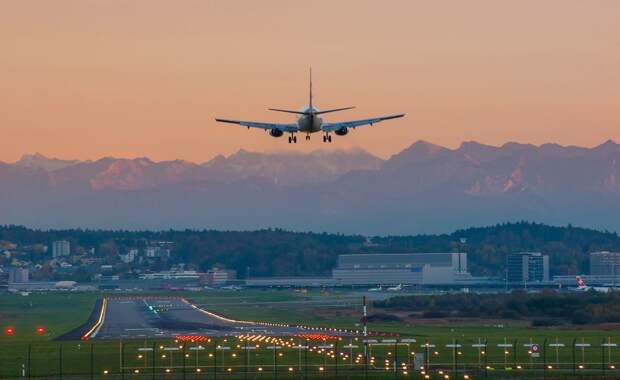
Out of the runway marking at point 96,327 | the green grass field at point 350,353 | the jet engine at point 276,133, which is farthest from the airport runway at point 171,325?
the jet engine at point 276,133

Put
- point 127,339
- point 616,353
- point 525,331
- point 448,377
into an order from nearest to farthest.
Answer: point 448,377 → point 616,353 → point 127,339 → point 525,331

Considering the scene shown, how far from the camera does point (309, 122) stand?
103m

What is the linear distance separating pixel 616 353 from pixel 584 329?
2989cm

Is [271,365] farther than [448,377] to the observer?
Yes

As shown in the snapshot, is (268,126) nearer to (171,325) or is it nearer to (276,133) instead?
(276,133)

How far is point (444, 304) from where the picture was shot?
171250mm

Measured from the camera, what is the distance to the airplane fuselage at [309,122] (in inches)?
4040

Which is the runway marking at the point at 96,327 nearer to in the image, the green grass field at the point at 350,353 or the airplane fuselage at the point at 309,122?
the green grass field at the point at 350,353

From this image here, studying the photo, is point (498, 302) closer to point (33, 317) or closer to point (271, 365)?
Answer: point (33, 317)

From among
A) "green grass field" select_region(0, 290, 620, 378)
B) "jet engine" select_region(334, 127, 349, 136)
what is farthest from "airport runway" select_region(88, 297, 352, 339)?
"jet engine" select_region(334, 127, 349, 136)

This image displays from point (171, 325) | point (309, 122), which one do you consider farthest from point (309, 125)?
point (171, 325)

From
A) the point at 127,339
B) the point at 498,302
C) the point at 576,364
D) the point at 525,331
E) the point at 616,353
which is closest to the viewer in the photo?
the point at 576,364

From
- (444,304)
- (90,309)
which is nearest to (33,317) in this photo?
(90,309)

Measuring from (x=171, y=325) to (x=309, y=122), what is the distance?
38.7 meters
